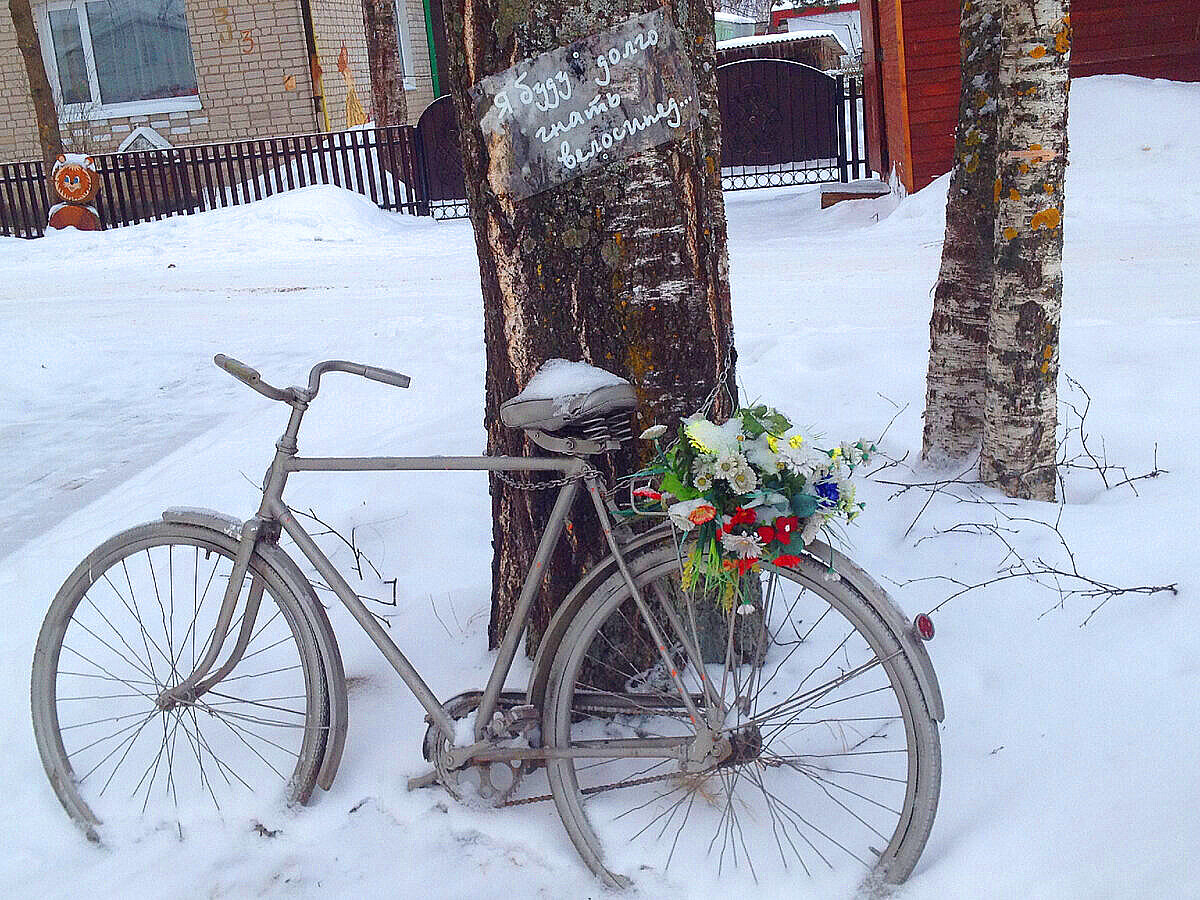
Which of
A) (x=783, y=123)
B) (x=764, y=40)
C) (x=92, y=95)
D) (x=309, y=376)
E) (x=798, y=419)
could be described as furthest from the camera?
(x=764, y=40)

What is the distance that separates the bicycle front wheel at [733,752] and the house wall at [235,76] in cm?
1728

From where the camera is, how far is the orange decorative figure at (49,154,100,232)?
51.1 ft

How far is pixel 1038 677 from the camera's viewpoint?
112 inches

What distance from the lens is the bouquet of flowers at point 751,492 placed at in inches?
88.4

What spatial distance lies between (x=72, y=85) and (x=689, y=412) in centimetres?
2007

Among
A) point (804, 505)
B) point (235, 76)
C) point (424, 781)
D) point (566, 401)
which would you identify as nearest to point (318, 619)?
point (424, 781)

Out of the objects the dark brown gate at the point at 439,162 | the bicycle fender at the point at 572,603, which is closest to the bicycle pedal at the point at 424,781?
the bicycle fender at the point at 572,603

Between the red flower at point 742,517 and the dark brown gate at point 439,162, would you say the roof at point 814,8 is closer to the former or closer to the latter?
the dark brown gate at point 439,162

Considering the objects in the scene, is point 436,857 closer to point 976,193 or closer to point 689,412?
point 689,412

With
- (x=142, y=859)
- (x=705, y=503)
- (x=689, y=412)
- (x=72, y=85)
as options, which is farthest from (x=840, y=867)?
(x=72, y=85)

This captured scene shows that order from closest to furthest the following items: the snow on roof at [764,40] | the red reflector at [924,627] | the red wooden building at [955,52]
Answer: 1. the red reflector at [924,627]
2. the red wooden building at [955,52]
3. the snow on roof at [764,40]

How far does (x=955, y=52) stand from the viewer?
11352mm

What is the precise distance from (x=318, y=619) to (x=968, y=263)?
260 cm

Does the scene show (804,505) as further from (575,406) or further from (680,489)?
(575,406)
